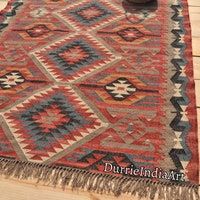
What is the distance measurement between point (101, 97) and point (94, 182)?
3.21 ft

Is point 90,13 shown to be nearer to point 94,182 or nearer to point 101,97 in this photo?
point 101,97

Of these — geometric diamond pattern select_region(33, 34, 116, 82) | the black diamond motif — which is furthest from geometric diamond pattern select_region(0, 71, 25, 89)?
the black diamond motif

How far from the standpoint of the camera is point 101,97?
347 cm

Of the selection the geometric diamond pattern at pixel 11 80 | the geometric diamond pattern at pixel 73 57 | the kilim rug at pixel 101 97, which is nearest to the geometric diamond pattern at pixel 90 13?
the kilim rug at pixel 101 97

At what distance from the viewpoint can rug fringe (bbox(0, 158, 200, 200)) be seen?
262 cm

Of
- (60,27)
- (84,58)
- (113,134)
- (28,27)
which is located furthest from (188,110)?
(28,27)

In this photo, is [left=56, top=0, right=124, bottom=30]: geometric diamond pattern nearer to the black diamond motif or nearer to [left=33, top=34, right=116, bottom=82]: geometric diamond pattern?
[left=33, top=34, right=116, bottom=82]: geometric diamond pattern

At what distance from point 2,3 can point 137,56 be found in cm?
222

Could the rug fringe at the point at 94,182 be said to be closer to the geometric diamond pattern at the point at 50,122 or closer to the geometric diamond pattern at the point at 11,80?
the geometric diamond pattern at the point at 50,122

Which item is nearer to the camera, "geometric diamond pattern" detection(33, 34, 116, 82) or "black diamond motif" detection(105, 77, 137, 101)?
"black diamond motif" detection(105, 77, 137, 101)

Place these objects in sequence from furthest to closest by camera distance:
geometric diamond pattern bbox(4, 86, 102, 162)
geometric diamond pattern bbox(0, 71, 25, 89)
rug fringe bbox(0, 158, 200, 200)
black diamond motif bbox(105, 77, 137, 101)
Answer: geometric diamond pattern bbox(0, 71, 25, 89), black diamond motif bbox(105, 77, 137, 101), geometric diamond pattern bbox(4, 86, 102, 162), rug fringe bbox(0, 158, 200, 200)

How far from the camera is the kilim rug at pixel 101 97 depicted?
109 inches

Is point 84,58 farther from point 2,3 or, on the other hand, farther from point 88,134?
point 2,3

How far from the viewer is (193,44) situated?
13.7 ft
